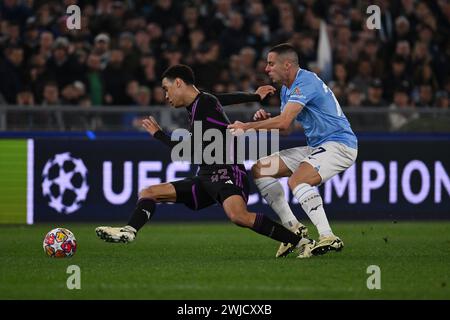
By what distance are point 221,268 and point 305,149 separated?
6.62 ft

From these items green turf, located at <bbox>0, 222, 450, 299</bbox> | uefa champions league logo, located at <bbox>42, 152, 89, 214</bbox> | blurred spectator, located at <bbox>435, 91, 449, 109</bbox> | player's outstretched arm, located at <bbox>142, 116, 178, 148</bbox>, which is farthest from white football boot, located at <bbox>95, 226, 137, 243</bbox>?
blurred spectator, located at <bbox>435, 91, 449, 109</bbox>

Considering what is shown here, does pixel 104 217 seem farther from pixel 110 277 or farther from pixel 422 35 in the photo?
pixel 422 35

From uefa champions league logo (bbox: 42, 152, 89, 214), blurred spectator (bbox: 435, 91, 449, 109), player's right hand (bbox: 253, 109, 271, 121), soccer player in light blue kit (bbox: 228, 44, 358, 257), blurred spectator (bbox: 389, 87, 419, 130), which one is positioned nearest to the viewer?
soccer player in light blue kit (bbox: 228, 44, 358, 257)

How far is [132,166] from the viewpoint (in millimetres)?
15969

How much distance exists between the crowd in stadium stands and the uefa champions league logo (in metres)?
1.32

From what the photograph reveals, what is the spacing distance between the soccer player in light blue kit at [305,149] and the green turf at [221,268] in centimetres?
52

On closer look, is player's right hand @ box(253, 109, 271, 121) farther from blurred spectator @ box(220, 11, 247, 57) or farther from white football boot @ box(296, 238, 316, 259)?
blurred spectator @ box(220, 11, 247, 57)

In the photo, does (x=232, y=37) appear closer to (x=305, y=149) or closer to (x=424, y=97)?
(x=424, y=97)

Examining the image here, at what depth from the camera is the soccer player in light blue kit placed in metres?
10.9

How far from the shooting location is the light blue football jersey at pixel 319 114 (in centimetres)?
1110

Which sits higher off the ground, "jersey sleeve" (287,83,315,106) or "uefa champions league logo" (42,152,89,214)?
"jersey sleeve" (287,83,315,106)

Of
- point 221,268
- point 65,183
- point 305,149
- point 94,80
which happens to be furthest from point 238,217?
point 94,80

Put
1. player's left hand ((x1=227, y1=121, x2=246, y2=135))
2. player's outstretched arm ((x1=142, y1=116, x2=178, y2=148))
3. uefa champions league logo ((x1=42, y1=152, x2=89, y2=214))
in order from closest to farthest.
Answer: player's left hand ((x1=227, y1=121, x2=246, y2=135)) → player's outstretched arm ((x1=142, y1=116, x2=178, y2=148)) → uefa champions league logo ((x1=42, y1=152, x2=89, y2=214))

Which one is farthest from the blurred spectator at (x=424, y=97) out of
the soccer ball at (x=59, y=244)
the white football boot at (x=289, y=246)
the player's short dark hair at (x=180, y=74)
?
the soccer ball at (x=59, y=244)
